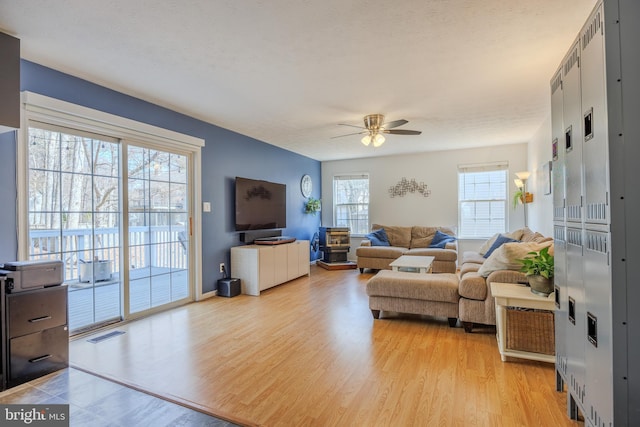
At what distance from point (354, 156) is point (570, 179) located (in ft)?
18.0

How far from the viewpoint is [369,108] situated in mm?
3742

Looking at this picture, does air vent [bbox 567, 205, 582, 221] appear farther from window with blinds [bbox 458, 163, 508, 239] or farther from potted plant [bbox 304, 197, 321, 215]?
potted plant [bbox 304, 197, 321, 215]

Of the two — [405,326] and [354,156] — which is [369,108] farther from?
[354,156]

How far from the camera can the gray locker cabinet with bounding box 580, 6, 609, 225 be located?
126 cm

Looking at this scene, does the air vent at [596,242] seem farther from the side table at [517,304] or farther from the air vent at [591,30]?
the side table at [517,304]

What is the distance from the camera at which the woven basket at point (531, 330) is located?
2.34 meters

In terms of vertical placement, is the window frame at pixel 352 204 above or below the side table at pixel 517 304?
above

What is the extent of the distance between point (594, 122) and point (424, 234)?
5.18 m

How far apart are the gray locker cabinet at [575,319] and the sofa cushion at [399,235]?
4696 mm

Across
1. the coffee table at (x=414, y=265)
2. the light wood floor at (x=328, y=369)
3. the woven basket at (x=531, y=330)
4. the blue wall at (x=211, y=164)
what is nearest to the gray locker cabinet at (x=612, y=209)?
the light wood floor at (x=328, y=369)

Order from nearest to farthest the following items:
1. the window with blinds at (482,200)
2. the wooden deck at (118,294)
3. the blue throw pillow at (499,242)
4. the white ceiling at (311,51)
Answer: the white ceiling at (311,51) → the wooden deck at (118,294) → the blue throw pillow at (499,242) → the window with blinds at (482,200)

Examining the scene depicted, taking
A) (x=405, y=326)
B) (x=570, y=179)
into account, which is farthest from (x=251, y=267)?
(x=570, y=179)

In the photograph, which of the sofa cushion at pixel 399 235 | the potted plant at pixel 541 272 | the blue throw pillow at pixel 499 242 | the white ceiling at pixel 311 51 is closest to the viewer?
the white ceiling at pixel 311 51

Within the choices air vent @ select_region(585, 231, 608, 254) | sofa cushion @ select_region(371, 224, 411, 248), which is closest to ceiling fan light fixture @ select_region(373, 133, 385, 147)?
air vent @ select_region(585, 231, 608, 254)
